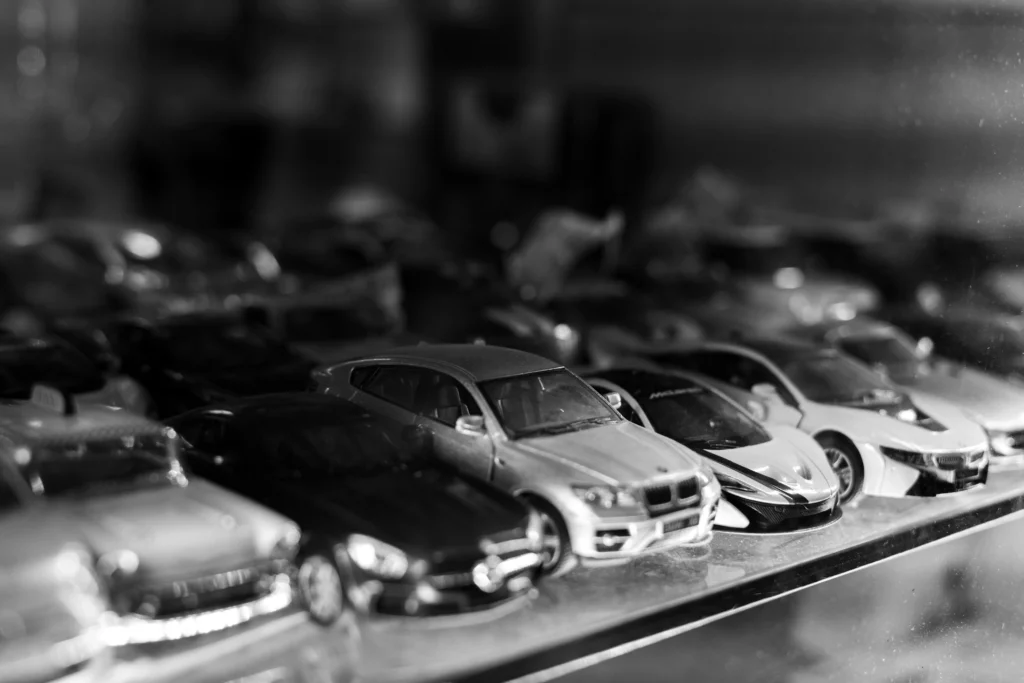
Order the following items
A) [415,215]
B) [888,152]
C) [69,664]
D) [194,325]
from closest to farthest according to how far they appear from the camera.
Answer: [69,664], [194,325], [888,152], [415,215]

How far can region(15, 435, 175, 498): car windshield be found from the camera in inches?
172

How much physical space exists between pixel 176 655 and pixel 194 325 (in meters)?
3.85

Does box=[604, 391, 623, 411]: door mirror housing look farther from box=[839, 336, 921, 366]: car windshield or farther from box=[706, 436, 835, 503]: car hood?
box=[839, 336, 921, 366]: car windshield

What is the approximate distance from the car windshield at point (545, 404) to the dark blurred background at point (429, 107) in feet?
23.7

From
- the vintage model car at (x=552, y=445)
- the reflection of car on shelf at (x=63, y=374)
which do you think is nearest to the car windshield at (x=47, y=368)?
the reflection of car on shelf at (x=63, y=374)

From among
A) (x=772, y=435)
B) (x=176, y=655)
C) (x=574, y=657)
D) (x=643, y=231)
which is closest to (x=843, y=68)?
(x=643, y=231)

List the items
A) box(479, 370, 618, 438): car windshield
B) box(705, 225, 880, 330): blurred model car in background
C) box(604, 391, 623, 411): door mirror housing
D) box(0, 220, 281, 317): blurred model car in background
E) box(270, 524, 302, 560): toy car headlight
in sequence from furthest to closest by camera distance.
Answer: box(705, 225, 880, 330): blurred model car in background → box(0, 220, 281, 317): blurred model car in background → box(604, 391, 623, 411): door mirror housing → box(479, 370, 618, 438): car windshield → box(270, 524, 302, 560): toy car headlight

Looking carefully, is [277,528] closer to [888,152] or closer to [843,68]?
[888,152]

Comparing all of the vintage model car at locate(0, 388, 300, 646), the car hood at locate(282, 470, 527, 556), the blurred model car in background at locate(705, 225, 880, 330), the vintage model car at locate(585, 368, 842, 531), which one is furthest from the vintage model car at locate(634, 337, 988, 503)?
the vintage model car at locate(0, 388, 300, 646)

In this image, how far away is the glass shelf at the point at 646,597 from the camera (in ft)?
14.1

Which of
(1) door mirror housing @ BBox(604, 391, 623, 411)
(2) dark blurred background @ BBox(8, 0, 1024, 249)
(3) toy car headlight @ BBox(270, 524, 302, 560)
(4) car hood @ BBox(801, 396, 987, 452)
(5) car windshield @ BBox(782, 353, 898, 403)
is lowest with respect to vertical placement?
(4) car hood @ BBox(801, 396, 987, 452)

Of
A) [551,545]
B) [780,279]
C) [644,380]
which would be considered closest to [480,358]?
[644,380]

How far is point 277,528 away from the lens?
430 centimetres

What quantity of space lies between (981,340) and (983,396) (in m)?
0.40
